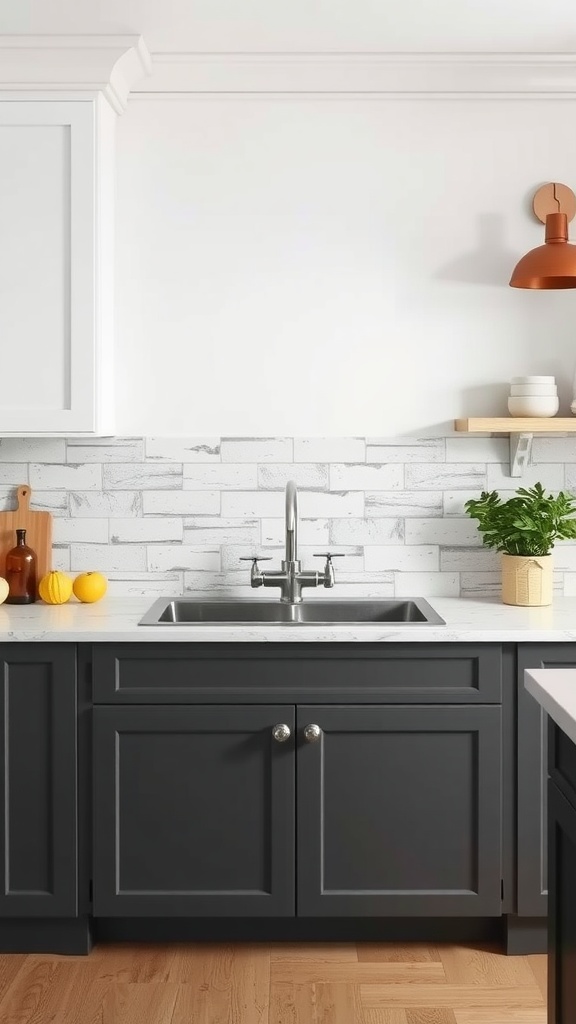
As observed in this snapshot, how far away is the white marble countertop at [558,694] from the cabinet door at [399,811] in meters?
0.76

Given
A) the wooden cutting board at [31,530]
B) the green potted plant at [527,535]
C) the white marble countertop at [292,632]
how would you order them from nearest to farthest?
the white marble countertop at [292,632] → the green potted plant at [527,535] → the wooden cutting board at [31,530]

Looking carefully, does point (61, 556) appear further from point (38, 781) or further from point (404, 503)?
point (404, 503)

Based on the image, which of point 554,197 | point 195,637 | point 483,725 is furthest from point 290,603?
point 554,197

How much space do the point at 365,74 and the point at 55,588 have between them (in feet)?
6.07

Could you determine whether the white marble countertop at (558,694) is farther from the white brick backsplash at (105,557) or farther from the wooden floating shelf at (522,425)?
the white brick backsplash at (105,557)

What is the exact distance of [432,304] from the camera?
10.1ft

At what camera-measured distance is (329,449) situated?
10.2 ft

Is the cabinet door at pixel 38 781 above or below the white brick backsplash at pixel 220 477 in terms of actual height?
below

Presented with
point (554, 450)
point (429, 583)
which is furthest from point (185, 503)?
point (554, 450)

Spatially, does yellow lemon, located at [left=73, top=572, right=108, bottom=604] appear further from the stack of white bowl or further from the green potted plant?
the stack of white bowl

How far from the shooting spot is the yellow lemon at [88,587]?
2924 millimetres

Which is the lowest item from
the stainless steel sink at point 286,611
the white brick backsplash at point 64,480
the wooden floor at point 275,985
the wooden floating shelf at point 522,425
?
the wooden floor at point 275,985

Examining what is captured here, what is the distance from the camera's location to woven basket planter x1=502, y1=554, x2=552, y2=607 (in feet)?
9.36

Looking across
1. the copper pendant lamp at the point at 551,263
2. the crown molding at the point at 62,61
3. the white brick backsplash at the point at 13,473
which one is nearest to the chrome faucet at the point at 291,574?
the white brick backsplash at the point at 13,473
